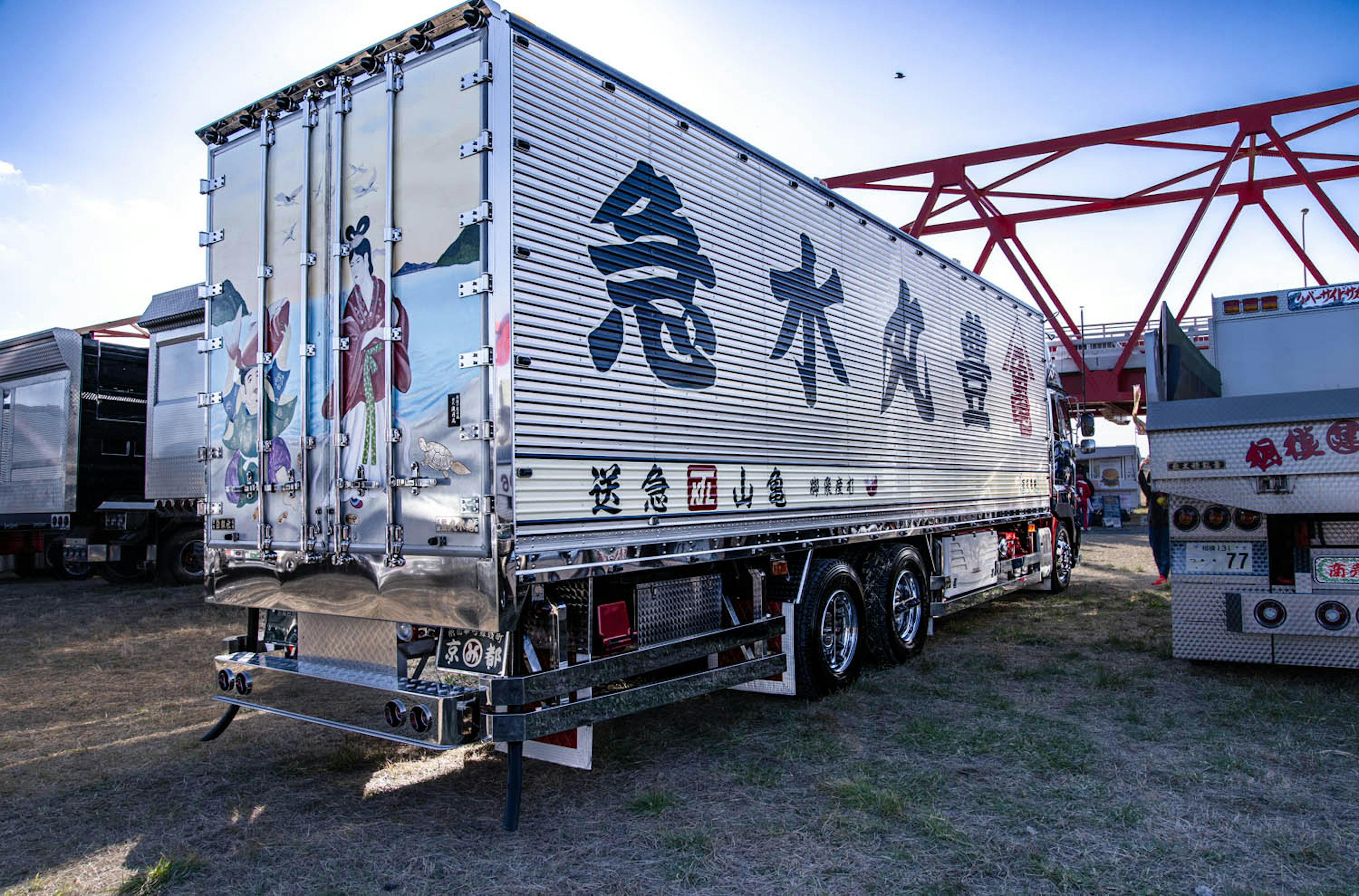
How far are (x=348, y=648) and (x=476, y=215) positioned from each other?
2303mm

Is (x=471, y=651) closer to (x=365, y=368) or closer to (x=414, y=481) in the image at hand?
(x=414, y=481)

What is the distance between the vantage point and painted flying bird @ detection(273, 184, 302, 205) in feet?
16.0

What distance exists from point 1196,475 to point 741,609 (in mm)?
3273

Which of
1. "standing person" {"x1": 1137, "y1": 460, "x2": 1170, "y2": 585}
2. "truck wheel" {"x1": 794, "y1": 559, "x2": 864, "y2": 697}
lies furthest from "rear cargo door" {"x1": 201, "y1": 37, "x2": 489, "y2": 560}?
"standing person" {"x1": 1137, "y1": 460, "x2": 1170, "y2": 585}

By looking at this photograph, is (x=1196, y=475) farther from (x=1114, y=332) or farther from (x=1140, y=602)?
(x=1114, y=332)

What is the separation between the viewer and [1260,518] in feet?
20.1

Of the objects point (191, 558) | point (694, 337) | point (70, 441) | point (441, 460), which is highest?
point (694, 337)

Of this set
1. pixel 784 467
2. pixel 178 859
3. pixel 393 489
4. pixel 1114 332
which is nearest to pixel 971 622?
pixel 784 467

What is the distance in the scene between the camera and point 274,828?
4.03 meters

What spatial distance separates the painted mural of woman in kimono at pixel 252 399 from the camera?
15.8 ft

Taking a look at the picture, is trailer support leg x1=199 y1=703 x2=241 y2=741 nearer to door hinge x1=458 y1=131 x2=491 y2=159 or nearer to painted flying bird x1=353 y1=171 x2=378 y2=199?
painted flying bird x1=353 y1=171 x2=378 y2=199

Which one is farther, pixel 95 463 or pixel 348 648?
pixel 95 463

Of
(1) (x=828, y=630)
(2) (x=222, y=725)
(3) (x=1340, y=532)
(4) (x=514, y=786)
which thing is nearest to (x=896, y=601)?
(1) (x=828, y=630)

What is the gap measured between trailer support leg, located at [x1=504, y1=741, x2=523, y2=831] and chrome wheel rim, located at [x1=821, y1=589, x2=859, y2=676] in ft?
8.81
